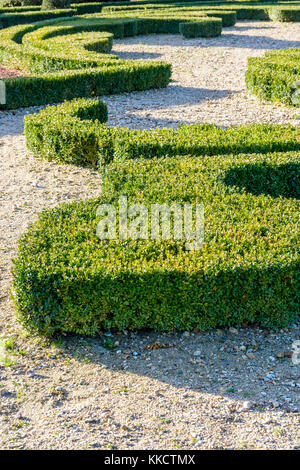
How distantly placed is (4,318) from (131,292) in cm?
155

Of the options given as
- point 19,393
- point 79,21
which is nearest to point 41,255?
point 19,393

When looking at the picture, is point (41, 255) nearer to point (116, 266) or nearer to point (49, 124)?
point (116, 266)

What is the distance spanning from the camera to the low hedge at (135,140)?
30.9ft

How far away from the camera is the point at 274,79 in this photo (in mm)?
13680

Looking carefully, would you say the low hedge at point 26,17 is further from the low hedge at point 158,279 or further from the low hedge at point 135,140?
the low hedge at point 158,279

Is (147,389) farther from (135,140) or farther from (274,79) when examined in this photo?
(274,79)

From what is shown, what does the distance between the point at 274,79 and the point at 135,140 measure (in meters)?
5.58

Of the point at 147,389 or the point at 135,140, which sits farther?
the point at 135,140

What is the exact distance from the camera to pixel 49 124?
34.5ft

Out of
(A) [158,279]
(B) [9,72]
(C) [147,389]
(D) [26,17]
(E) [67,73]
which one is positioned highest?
(D) [26,17]

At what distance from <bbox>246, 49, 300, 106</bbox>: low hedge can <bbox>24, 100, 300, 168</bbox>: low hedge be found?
354 centimetres

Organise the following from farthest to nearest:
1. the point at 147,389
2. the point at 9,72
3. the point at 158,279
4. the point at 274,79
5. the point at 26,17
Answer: the point at 26,17 → the point at 9,72 → the point at 274,79 → the point at 158,279 → the point at 147,389

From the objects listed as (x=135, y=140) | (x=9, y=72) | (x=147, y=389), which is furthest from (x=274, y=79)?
(x=147, y=389)
